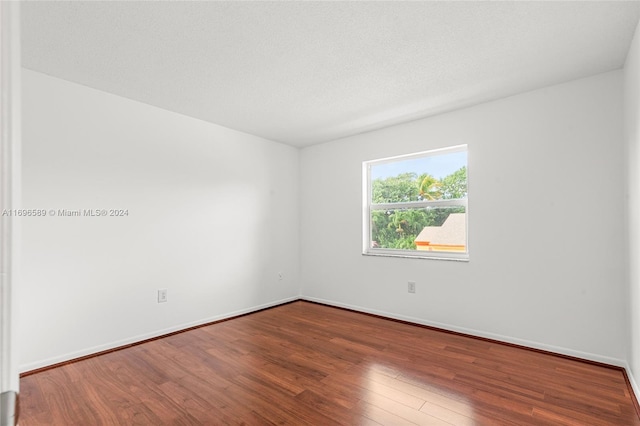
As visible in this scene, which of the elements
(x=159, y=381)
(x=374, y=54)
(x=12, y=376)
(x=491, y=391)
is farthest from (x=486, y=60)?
(x=159, y=381)

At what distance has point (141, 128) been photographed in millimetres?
3230

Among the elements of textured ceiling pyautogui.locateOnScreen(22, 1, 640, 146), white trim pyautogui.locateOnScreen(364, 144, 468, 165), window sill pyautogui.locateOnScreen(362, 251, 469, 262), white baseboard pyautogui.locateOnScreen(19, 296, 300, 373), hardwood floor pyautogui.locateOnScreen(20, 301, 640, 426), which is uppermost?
textured ceiling pyautogui.locateOnScreen(22, 1, 640, 146)

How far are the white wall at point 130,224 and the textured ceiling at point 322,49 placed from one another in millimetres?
363

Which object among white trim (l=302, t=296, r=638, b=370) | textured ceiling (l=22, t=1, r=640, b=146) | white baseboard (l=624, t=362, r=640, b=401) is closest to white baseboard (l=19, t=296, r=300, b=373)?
white trim (l=302, t=296, r=638, b=370)

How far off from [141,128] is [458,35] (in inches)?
115

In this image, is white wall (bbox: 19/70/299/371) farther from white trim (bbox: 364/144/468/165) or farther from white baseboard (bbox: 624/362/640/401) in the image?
white baseboard (bbox: 624/362/640/401)

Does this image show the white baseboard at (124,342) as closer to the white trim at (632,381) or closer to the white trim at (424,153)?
the white trim at (424,153)

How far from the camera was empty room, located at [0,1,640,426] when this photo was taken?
202 cm

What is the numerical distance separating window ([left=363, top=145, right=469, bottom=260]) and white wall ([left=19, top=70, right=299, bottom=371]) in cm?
148

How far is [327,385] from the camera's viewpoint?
7.51ft

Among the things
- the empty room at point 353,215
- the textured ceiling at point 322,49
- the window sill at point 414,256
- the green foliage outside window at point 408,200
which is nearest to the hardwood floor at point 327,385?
the empty room at point 353,215

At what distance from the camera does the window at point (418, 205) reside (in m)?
3.53

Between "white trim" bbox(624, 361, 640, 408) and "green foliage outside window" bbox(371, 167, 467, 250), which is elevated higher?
"green foliage outside window" bbox(371, 167, 467, 250)

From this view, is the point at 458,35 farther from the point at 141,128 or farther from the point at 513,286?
the point at 141,128
